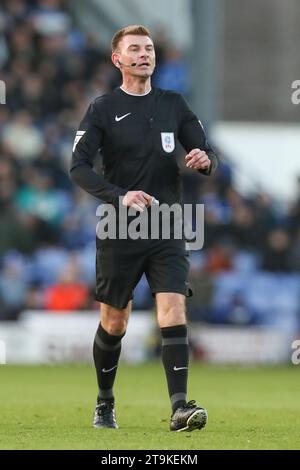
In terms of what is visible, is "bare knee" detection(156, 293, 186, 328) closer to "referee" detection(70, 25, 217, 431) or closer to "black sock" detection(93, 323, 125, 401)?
"referee" detection(70, 25, 217, 431)

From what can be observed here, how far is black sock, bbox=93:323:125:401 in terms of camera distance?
8.86m

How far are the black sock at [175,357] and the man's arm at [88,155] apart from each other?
89 cm

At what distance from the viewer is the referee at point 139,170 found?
8.40m

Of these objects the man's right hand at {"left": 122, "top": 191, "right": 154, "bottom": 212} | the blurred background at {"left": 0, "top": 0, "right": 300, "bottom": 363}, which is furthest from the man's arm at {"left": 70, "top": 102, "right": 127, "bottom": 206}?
the blurred background at {"left": 0, "top": 0, "right": 300, "bottom": 363}

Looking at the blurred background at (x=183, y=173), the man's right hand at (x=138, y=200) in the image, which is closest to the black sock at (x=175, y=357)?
the man's right hand at (x=138, y=200)

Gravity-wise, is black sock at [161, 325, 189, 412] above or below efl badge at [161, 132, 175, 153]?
below

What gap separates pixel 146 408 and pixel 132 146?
2.80m

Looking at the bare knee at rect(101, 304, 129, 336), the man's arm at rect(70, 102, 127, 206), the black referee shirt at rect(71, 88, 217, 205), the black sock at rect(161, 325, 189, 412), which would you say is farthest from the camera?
the bare knee at rect(101, 304, 129, 336)

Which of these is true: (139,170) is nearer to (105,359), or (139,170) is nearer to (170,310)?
(170,310)

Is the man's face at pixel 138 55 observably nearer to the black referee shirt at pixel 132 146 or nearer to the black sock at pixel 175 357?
the black referee shirt at pixel 132 146

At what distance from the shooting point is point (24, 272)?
18484 millimetres

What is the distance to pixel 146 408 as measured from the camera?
1061 centimetres

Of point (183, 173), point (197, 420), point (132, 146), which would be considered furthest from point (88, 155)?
point (183, 173)

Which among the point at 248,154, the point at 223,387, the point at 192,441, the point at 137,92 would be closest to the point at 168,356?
the point at 192,441
